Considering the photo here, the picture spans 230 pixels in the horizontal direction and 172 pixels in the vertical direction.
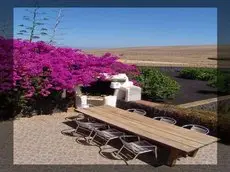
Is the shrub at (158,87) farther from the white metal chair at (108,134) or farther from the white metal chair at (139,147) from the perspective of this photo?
the white metal chair at (139,147)

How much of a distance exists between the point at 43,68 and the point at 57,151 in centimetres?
378

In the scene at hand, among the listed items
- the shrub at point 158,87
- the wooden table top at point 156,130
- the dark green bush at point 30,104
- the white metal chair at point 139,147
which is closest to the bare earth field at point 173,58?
the shrub at point 158,87

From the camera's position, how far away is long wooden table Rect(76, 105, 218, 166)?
A: 21.0ft

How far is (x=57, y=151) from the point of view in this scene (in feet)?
23.6

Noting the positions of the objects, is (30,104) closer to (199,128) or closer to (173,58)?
(199,128)

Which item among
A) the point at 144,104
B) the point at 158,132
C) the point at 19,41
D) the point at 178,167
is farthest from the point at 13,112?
the point at 178,167

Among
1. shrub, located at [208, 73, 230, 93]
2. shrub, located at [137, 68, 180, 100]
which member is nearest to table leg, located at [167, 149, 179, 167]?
shrub, located at [137, 68, 180, 100]

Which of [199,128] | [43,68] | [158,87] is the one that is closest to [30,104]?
Result: [43,68]

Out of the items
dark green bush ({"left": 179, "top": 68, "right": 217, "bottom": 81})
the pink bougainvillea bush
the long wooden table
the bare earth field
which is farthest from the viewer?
the bare earth field

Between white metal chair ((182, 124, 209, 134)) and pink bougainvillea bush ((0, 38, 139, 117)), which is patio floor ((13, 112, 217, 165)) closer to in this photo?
white metal chair ((182, 124, 209, 134))

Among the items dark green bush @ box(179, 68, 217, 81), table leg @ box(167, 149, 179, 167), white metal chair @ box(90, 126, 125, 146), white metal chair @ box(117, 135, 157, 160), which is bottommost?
table leg @ box(167, 149, 179, 167)

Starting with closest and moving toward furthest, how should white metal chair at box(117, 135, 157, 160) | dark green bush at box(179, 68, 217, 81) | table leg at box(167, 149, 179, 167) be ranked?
table leg at box(167, 149, 179, 167), white metal chair at box(117, 135, 157, 160), dark green bush at box(179, 68, 217, 81)

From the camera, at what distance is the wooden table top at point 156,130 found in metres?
6.45

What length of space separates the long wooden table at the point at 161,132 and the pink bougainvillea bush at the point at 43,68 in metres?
1.79
